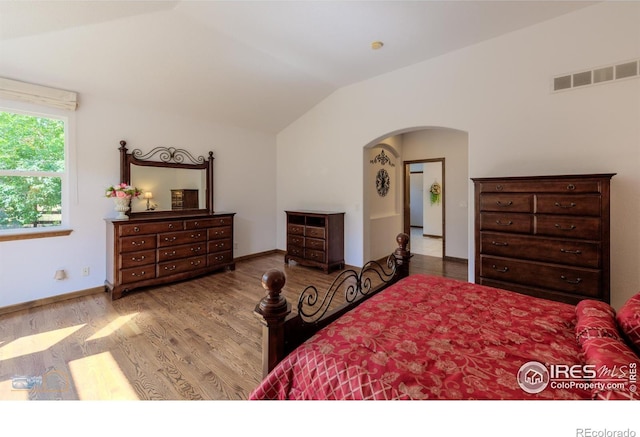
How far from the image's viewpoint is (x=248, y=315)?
3.06m

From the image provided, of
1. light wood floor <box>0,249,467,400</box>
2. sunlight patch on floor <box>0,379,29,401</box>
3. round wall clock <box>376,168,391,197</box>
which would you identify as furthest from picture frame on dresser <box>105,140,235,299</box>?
round wall clock <box>376,168,391,197</box>

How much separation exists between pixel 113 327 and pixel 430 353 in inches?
120

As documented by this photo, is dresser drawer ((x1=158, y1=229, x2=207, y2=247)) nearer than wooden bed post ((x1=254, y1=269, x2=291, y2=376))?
No

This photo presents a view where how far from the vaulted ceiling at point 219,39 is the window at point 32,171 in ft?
1.70

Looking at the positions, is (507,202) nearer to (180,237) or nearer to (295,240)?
(295,240)

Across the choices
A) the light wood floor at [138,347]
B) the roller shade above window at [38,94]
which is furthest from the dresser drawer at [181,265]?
the roller shade above window at [38,94]

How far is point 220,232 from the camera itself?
4.59m

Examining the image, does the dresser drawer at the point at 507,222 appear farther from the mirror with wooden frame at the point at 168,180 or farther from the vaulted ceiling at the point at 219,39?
the mirror with wooden frame at the point at 168,180

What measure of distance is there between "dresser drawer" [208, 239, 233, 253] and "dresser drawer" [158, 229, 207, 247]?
169 mm

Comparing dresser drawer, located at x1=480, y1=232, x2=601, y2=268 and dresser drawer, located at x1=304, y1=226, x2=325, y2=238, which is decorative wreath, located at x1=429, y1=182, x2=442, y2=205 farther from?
dresser drawer, located at x1=480, y1=232, x2=601, y2=268

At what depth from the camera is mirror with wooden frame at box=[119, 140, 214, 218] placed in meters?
4.11

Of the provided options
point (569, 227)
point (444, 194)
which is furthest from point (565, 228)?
point (444, 194)
